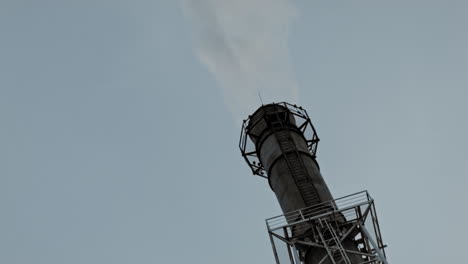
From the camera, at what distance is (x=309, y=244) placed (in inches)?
683

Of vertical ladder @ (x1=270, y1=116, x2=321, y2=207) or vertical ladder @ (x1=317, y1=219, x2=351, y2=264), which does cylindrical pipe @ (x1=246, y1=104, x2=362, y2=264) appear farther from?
vertical ladder @ (x1=317, y1=219, x2=351, y2=264)

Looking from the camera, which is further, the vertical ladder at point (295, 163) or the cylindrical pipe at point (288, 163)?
the vertical ladder at point (295, 163)

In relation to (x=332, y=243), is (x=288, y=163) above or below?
above

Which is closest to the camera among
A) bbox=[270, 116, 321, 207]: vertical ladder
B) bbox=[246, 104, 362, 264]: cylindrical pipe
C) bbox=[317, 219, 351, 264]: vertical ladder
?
bbox=[317, 219, 351, 264]: vertical ladder

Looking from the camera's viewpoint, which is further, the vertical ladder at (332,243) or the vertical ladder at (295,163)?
the vertical ladder at (295,163)

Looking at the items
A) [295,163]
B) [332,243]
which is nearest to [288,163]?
[295,163]

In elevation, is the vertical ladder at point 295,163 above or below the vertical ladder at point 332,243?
above

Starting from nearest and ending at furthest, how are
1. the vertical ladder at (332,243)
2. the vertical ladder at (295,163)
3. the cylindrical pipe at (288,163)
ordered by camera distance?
the vertical ladder at (332,243) < the cylindrical pipe at (288,163) < the vertical ladder at (295,163)

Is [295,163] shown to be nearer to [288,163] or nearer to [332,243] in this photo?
[288,163]

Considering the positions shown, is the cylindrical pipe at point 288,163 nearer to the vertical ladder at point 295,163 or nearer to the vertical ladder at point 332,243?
the vertical ladder at point 295,163

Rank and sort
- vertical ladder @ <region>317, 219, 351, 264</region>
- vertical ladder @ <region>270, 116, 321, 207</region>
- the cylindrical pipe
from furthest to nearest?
vertical ladder @ <region>270, 116, 321, 207</region> < the cylindrical pipe < vertical ladder @ <region>317, 219, 351, 264</region>

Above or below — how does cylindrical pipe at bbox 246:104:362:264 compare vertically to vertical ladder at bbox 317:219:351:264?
above

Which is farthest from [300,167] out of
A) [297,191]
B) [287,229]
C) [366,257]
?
[366,257]

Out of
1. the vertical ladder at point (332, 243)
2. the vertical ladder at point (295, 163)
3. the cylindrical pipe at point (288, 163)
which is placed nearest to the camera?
the vertical ladder at point (332, 243)
